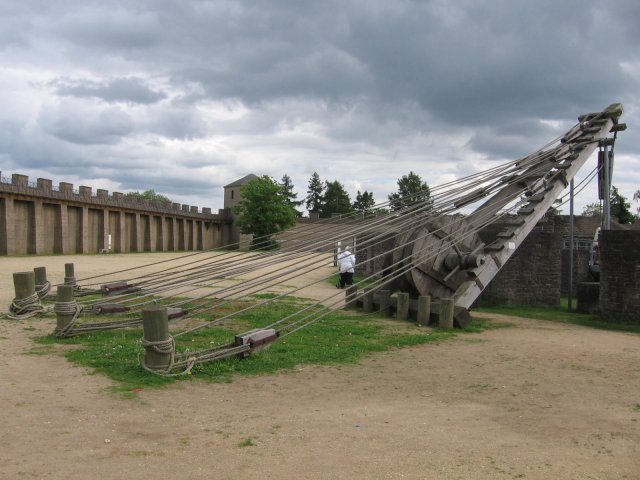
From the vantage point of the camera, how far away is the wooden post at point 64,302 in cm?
737

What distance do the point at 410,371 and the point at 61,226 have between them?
31.4 meters

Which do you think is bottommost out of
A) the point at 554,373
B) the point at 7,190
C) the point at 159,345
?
the point at 554,373

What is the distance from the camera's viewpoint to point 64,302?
7504mm

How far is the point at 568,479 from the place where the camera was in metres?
3.58

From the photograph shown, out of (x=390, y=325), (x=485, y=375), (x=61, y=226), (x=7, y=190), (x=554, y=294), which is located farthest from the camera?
(x=61, y=226)

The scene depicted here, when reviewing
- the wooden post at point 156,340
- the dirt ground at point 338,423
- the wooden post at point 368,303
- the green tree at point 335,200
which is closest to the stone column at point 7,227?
the wooden post at point 368,303

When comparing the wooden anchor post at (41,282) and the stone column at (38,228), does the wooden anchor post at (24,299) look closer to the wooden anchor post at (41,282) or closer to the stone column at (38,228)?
the wooden anchor post at (41,282)

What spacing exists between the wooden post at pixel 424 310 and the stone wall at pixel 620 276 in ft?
12.0

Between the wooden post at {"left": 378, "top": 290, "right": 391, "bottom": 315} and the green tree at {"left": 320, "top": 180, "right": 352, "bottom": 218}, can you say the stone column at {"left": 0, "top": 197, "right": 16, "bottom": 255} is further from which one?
the green tree at {"left": 320, "top": 180, "right": 352, "bottom": 218}

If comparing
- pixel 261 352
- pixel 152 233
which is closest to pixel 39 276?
pixel 261 352

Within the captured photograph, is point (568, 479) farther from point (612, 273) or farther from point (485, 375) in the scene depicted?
point (612, 273)

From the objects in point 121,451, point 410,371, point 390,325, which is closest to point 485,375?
point 410,371

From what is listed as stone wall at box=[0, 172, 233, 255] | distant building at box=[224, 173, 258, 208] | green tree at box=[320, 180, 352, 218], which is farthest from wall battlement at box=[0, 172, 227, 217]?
green tree at box=[320, 180, 352, 218]

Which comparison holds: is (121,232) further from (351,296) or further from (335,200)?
(335,200)
